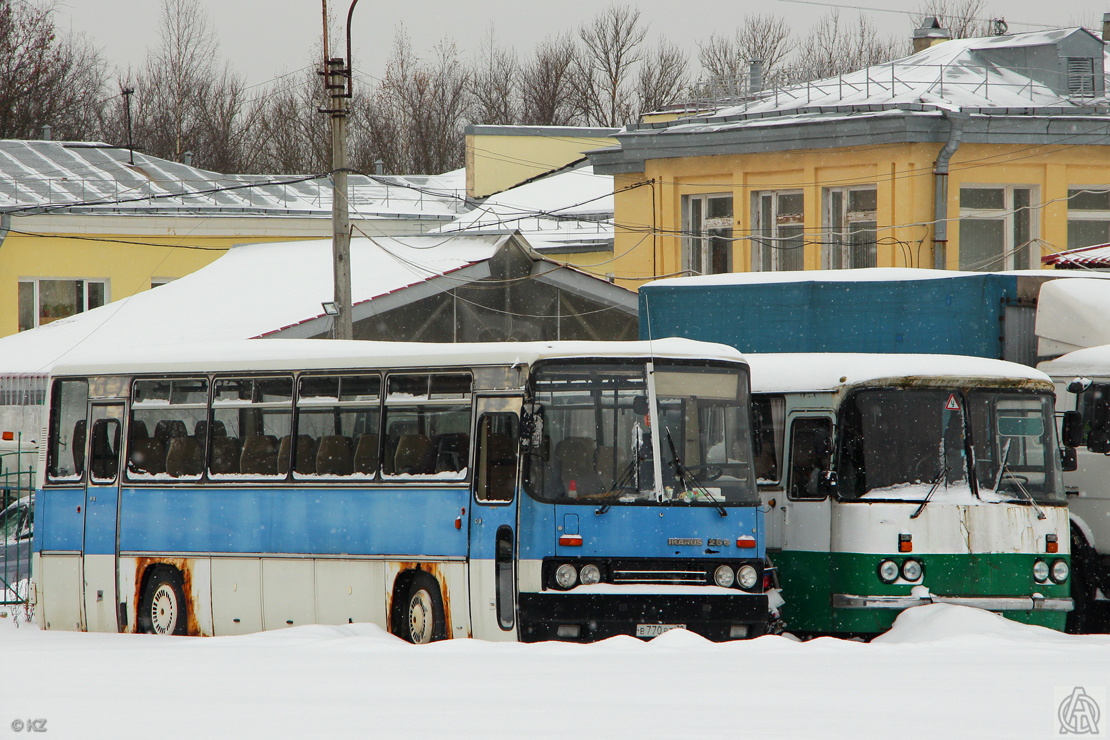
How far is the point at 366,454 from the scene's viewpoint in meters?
13.0

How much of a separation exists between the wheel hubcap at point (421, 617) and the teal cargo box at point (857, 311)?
484cm

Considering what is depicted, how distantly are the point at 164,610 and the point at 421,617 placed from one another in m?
3.25

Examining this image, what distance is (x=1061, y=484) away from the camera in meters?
12.7

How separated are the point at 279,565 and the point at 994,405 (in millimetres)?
6441

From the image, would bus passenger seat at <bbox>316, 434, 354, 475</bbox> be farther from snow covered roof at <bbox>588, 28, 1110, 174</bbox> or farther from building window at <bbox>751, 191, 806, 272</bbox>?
building window at <bbox>751, 191, 806, 272</bbox>

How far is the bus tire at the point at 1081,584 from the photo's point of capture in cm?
1342

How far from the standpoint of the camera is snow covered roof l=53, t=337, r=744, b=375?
11988 millimetres

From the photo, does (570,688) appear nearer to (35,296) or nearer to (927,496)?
(927,496)

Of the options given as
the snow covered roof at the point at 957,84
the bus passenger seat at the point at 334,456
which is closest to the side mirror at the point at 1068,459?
the bus passenger seat at the point at 334,456

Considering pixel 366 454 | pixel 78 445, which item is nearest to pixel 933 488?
pixel 366 454

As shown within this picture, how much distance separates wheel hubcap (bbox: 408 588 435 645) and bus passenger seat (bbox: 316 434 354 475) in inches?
53.0

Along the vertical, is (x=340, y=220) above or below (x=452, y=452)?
above

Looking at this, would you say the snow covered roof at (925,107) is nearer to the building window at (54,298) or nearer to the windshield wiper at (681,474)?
the windshield wiper at (681,474)

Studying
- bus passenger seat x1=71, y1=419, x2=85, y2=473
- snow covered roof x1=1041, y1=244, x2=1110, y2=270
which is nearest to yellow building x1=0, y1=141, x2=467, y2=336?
snow covered roof x1=1041, y1=244, x2=1110, y2=270
